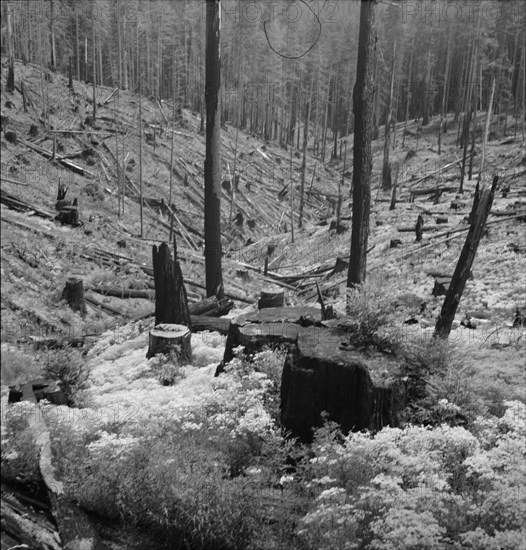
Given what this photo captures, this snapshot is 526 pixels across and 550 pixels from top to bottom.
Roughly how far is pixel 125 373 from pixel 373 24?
249 inches

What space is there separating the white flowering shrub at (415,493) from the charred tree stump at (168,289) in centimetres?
229

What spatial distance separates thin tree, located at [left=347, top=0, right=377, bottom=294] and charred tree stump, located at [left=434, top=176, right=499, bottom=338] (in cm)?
141

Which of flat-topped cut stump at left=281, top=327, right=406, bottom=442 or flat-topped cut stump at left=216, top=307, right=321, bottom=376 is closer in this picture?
flat-topped cut stump at left=281, top=327, right=406, bottom=442

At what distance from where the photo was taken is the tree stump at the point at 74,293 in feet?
8.80

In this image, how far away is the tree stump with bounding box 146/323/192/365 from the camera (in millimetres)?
5742

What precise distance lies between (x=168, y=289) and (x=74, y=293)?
117 inches

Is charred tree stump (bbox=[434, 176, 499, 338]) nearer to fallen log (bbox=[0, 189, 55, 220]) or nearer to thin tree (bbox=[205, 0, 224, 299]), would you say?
thin tree (bbox=[205, 0, 224, 299])

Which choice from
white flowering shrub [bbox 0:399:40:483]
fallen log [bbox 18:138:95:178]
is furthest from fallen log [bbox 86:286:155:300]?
white flowering shrub [bbox 0:399:40:483]

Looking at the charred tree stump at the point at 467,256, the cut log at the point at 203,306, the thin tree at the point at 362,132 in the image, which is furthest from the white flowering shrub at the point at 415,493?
the cut log at the point at 203,306

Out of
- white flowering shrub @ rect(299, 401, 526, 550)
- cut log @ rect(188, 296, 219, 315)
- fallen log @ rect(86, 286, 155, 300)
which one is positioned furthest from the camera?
cut log @ rect(188, 296, 219, 315)

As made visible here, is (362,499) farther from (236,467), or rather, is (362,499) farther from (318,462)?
(236,467)

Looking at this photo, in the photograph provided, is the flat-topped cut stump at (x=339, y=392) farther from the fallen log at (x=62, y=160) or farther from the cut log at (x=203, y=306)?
the cut log at (x=203, y=306)

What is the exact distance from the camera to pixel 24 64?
134 inches

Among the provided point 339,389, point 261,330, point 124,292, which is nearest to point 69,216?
point 124,292
